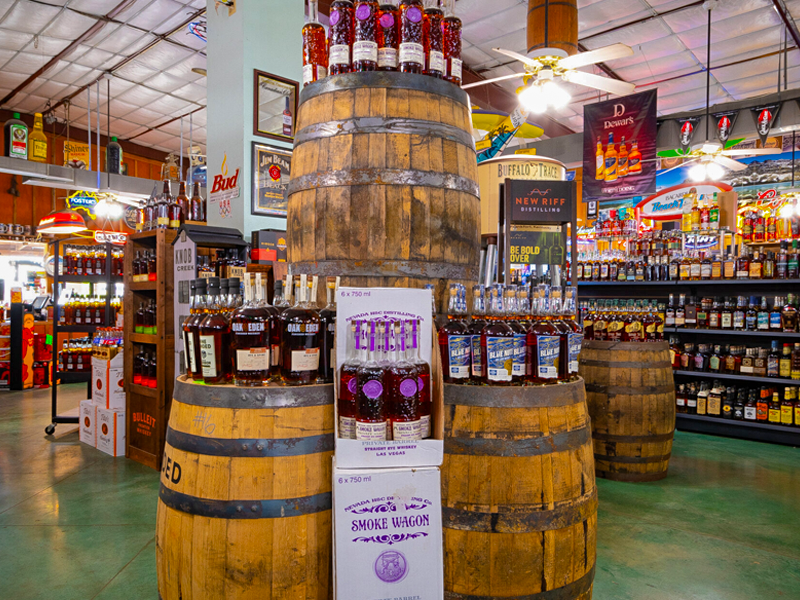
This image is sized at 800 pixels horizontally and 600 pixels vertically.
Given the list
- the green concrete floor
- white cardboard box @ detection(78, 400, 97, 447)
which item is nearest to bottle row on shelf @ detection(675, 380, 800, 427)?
the green concrete floor

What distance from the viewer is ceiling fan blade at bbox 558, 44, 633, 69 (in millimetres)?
4305

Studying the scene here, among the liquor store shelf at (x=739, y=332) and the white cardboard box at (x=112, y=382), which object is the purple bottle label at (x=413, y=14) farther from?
the liquor store shelf at (x=739, y=332)

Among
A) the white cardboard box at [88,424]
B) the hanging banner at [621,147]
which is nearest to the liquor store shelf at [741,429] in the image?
the hanging banner at [621,147]

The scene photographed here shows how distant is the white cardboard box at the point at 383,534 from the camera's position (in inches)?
58.2

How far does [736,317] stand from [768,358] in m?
0.43

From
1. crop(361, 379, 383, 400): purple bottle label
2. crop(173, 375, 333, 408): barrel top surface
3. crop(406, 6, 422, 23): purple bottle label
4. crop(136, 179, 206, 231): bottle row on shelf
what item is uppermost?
crop(406, 6, 422, 23): purple bottle label

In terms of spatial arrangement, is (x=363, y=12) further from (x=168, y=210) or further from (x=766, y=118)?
(x=766, y=118)

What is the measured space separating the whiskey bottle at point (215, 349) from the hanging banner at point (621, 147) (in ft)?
20.5

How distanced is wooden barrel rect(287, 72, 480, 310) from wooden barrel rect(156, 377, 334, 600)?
623 millimetres

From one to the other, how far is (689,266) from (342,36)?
4.35 meters

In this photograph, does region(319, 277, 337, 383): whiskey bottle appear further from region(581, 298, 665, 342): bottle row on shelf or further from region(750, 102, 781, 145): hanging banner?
region(750, 102, 781, 145): hanging banner

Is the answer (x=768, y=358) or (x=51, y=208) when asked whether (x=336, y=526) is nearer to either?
(x=768, y=358)

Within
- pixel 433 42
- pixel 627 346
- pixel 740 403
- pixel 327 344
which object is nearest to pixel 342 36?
pixel 433 42

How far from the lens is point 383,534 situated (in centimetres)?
150
